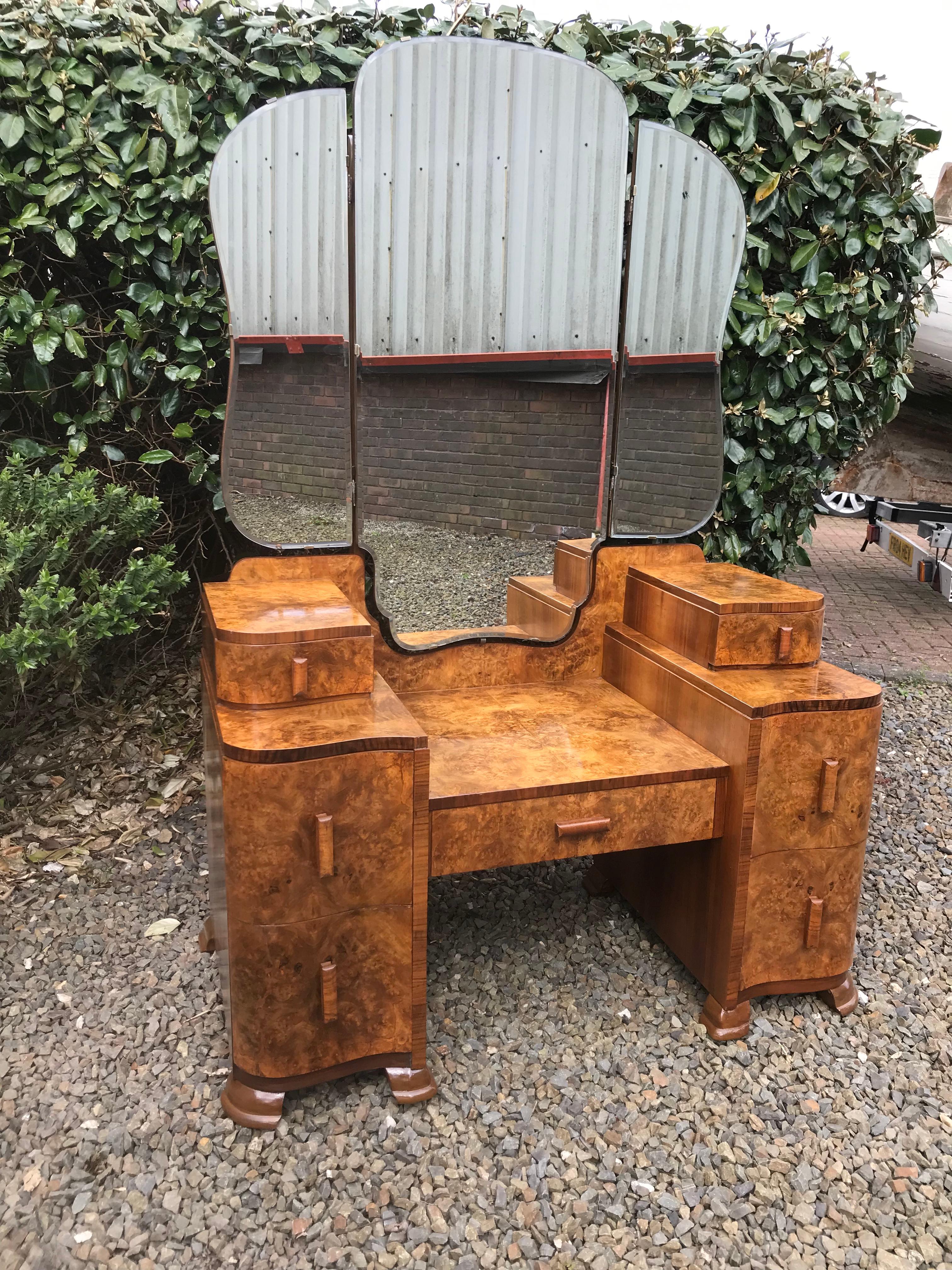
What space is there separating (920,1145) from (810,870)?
61cm

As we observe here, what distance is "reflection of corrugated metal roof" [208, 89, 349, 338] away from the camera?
220 centimetres

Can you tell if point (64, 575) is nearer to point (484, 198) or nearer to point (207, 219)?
point (207, 219)

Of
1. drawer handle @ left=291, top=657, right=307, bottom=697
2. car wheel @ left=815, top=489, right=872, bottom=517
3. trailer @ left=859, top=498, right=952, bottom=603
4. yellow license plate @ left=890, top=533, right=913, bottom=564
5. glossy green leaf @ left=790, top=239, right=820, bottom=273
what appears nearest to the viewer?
drawer handle @ left=291, top=657, right=307, bottom=697

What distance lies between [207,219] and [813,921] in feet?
9.62

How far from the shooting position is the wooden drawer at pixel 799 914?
2223mm

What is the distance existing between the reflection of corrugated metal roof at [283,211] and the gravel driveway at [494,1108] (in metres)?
1.78

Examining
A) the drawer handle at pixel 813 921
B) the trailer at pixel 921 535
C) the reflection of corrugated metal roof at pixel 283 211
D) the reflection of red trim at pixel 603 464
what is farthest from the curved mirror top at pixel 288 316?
the trailer at pixel 921 535

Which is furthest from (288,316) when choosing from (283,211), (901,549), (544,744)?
(901,549)

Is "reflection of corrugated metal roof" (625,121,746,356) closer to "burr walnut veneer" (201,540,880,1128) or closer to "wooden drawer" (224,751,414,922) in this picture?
"burr walnut veneer" (201,540,880,1128)

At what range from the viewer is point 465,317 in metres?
2.41

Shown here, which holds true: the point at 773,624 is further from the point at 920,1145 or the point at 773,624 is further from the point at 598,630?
the point at 920,1145

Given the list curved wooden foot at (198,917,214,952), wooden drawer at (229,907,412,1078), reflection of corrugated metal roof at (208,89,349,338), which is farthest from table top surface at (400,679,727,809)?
reflection of corrugated metal roof at (208,89,349,338)

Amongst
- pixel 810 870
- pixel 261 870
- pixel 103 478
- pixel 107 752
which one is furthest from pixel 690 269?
pixel 107 752

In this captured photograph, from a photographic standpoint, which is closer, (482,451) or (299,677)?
(299,677)
